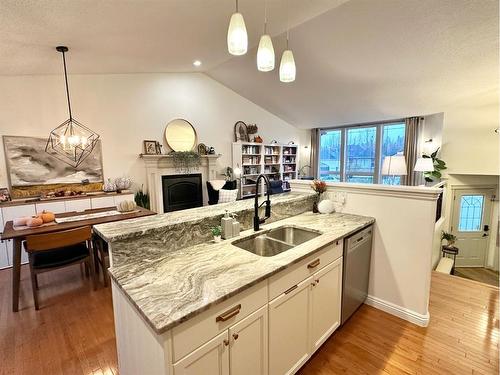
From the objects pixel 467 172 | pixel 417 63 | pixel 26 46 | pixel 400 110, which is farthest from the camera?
pixel 400 110

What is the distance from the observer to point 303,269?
61.6 inches

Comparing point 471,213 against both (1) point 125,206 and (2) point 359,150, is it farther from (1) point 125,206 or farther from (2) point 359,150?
(1) point 125,206

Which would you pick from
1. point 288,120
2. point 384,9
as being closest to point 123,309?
point 384,9

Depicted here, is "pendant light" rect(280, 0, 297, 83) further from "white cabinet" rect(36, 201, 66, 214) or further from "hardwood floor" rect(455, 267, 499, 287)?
"hardwood floor" rect(455, 267, 499, 287)

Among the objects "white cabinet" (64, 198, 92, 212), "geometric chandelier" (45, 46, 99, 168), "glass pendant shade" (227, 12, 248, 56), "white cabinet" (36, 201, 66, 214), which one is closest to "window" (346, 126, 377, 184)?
"glass pendant shade" (227, 12, 248, 56)

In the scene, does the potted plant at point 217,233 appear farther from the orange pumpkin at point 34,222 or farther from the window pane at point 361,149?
the window pane at point 361,149

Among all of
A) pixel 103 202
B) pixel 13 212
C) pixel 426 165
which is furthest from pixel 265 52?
pixel 426 165

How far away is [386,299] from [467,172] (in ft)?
14.3

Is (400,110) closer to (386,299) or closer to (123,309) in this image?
(386,299)

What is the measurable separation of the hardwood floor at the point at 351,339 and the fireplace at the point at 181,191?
2772 millimetres

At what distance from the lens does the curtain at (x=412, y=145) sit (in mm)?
5648

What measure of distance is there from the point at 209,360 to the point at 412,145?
20.8ft

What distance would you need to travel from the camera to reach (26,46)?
2.74 m

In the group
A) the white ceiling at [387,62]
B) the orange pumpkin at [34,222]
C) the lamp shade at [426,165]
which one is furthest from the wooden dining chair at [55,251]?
the lamp shade at [426,165]
